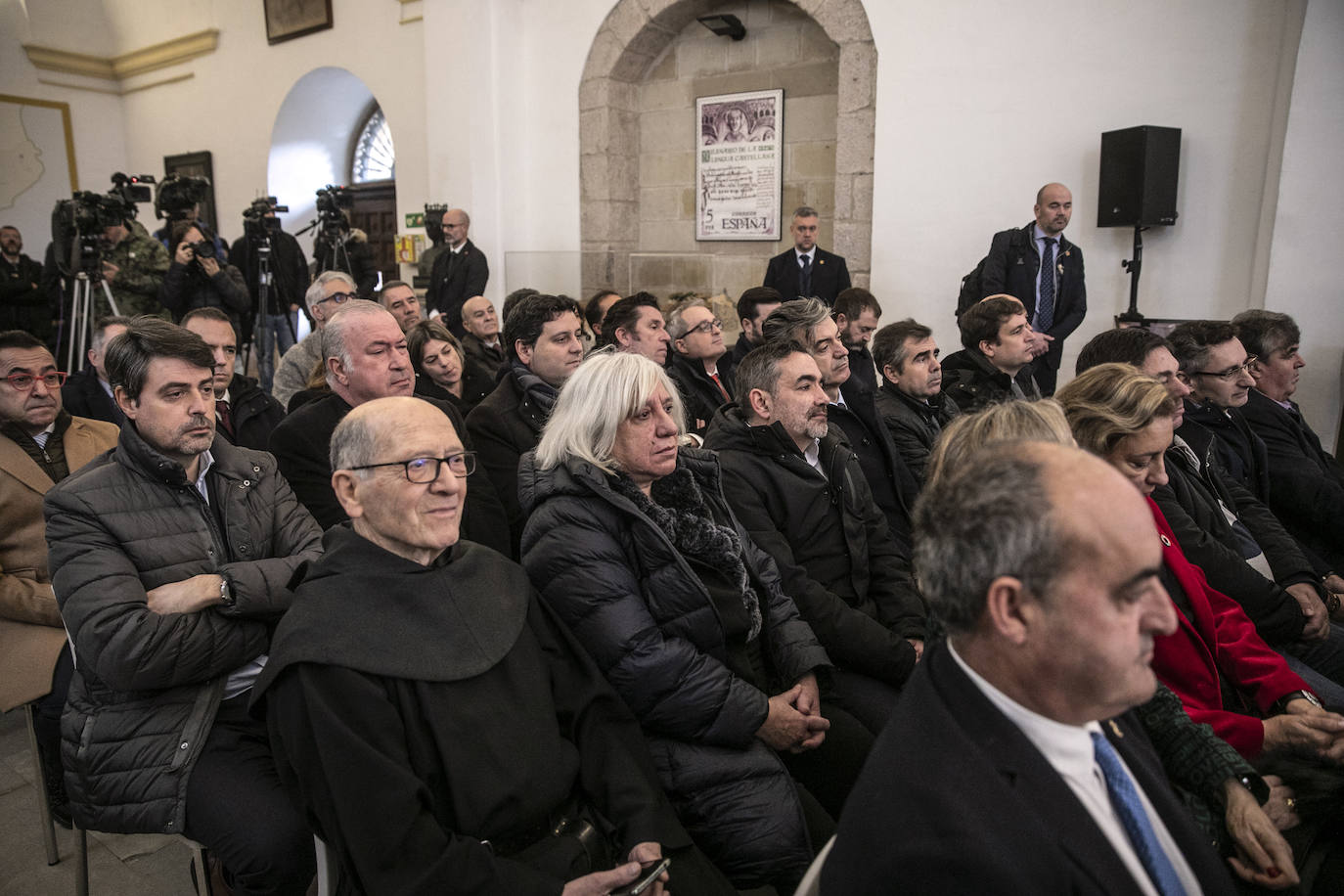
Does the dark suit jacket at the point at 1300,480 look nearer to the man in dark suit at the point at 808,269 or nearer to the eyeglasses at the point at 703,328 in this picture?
the eyeglasses at the point at 703,328

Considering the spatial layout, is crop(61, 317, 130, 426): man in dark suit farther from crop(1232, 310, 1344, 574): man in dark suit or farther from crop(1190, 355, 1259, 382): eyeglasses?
crop(1232, 310, 1344, 574): man in dark suit

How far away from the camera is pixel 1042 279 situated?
498 cm

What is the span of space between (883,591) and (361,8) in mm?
8567

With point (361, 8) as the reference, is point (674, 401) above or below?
below

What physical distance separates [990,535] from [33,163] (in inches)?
520

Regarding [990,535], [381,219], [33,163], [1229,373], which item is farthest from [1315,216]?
[33,163]

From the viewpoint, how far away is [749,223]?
7.12 m

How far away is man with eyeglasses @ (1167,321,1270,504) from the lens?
9.74 ft

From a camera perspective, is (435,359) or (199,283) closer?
(435,359)

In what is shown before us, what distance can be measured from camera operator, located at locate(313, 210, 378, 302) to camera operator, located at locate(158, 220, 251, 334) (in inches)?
50.7

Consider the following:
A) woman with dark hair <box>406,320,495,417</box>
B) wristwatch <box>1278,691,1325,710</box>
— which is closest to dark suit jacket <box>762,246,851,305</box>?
woman with dark hair <box>406,320,495,417</box>

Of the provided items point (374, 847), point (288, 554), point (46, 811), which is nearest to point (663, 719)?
point (374, 847)

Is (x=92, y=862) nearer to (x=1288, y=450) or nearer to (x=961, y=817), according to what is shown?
(x=961, y=817)

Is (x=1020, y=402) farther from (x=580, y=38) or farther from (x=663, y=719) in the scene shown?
(x=580, y=38)
